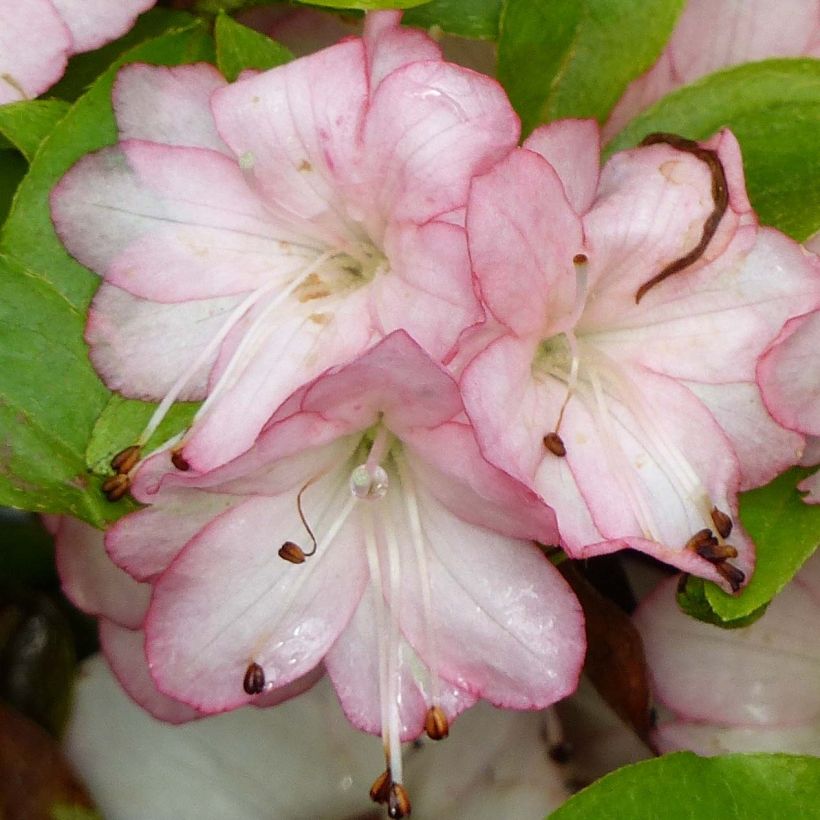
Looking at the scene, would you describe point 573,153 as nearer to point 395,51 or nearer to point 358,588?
point 395,51

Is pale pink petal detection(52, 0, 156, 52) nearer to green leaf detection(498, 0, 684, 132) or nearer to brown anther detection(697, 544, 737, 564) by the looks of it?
green leaf detection(498, 0, 684, 132)

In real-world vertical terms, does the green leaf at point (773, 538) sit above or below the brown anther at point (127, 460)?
below

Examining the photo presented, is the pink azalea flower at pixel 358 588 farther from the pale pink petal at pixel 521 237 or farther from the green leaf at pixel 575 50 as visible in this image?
the green leaf at pixel 575 50

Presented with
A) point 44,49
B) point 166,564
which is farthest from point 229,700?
point 44,49

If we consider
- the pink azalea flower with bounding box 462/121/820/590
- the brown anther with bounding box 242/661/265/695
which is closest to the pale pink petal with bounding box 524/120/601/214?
the pink azalea flower with bounding box 462/121/820/590

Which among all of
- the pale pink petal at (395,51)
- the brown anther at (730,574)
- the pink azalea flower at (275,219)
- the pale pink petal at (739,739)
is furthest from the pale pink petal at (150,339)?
the pale pink petal at (739,739)

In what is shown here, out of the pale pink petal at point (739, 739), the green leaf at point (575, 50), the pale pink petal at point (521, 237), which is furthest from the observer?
the pale pink petal at point (739, 739)
